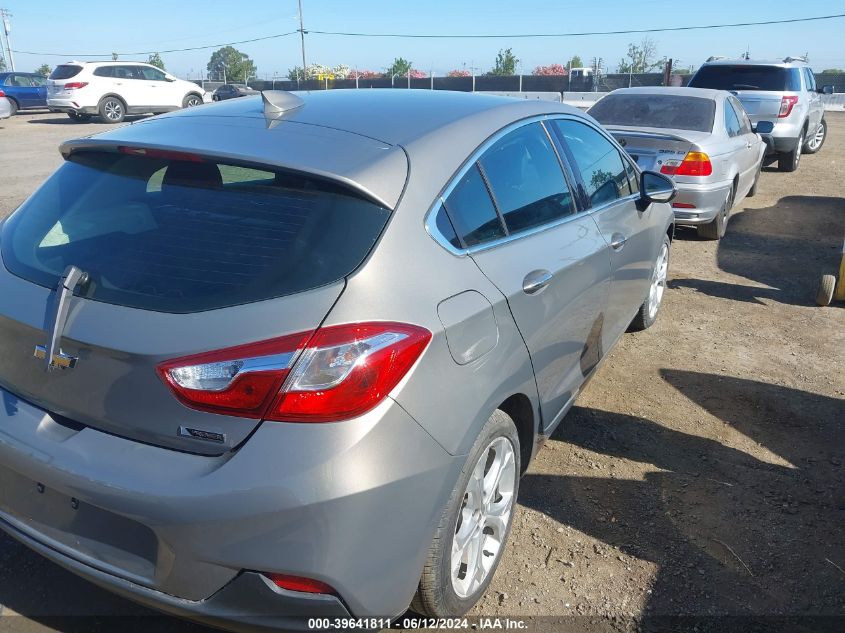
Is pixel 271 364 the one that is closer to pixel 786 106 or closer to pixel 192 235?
pixel 192 235

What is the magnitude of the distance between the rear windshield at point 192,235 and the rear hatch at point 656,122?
5598 mm

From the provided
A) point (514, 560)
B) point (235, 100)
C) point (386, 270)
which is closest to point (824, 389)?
point (514, 560)

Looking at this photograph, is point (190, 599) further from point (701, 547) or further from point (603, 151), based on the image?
point (603, 151)

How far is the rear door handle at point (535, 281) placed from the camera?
8.57ft

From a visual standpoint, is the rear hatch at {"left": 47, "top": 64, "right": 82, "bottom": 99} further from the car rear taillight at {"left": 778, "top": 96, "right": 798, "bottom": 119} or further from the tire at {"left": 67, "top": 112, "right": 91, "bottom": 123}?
the car rear taillight at {"left": 778, "top": 96, "right": 798, "bottom": 119}

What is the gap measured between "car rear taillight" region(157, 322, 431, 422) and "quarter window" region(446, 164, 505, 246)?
69cm

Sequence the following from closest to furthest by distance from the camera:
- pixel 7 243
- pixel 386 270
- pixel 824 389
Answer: pixel 386 270 → pixel 7 243 → pixel 824 389

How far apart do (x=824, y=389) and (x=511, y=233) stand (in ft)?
9.30

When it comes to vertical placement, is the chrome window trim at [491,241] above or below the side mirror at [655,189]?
above

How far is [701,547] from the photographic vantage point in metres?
2.95

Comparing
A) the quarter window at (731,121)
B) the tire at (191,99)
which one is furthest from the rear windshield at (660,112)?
the tire at (191,99)

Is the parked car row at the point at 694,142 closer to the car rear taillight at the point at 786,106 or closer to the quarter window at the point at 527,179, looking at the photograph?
the car rear taillight at the point at 786,106

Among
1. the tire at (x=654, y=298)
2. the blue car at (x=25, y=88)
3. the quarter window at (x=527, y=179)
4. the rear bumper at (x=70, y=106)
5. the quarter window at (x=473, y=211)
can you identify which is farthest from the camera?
the blue car at (x=25, y=88)

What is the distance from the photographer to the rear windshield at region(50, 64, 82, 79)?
67.5ft
